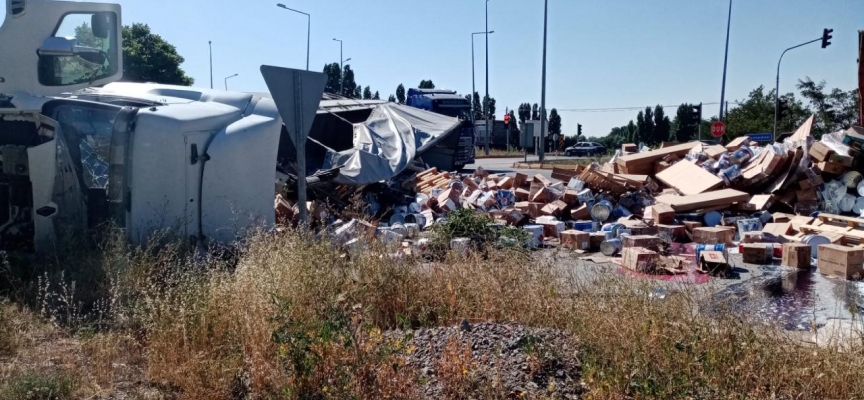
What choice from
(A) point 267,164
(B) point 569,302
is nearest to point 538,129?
(A) point 267,164

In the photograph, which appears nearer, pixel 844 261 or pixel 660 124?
pixel 844 261

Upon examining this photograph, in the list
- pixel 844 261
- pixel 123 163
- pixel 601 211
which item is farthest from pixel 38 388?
pixel 601 211

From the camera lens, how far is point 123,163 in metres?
7.06

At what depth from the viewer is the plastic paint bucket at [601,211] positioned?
40.4 feet

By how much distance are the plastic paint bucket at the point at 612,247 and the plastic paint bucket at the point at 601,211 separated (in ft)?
8.30

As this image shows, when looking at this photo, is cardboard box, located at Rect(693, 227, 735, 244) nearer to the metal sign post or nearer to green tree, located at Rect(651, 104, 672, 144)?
the metal sign post

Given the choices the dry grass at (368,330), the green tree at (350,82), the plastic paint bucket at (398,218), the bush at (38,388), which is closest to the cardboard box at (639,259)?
the dry grass at (368,330)

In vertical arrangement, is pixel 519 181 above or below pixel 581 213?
above

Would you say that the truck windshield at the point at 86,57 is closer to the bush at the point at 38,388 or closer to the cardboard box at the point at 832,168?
the bush at the point at 38,388

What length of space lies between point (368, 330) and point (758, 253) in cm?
650

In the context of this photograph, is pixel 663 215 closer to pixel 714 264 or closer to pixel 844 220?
pixel 844 220

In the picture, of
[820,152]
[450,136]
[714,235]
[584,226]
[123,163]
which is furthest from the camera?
[450,136]

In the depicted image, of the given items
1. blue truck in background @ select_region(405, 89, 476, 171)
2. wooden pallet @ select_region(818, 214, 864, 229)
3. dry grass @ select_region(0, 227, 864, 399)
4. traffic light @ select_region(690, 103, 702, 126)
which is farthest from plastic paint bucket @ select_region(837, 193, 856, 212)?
traffic light @ select_region(690, 103, 702, 126)

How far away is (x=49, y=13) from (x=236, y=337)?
562 cm
